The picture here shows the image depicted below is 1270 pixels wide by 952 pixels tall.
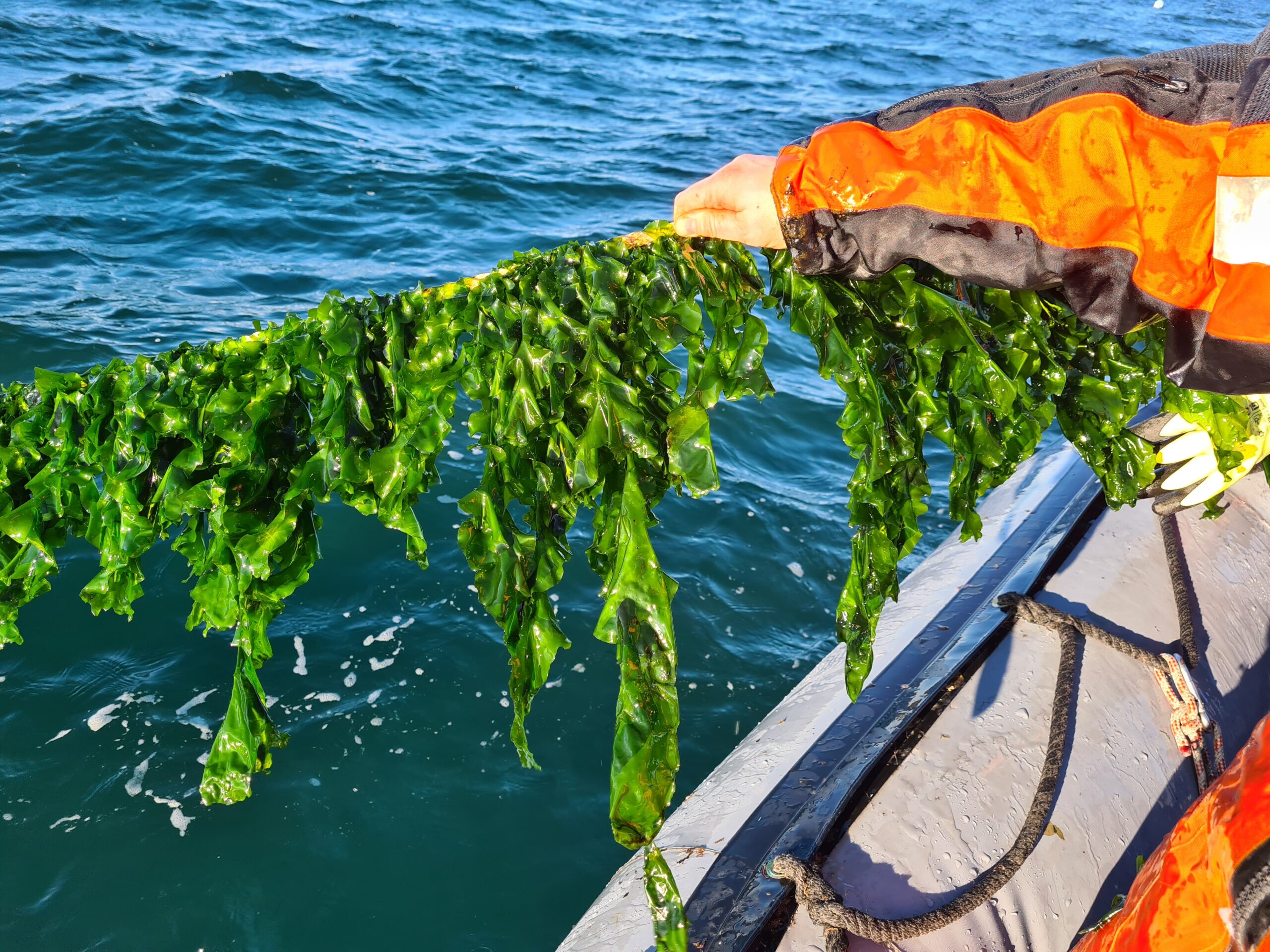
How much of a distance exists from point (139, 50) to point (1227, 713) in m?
12.2

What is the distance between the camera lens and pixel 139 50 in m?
10.1

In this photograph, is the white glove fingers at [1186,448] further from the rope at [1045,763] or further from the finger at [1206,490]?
the rope at [1045,763]

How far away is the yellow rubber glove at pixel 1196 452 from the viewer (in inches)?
116

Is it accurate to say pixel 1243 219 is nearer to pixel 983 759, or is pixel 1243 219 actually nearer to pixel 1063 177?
pixel 1063 177

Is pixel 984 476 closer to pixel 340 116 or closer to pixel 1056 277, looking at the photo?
pixel 1056 277

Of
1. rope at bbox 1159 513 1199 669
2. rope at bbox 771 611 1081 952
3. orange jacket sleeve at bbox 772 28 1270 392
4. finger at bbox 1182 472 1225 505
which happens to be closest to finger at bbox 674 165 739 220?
orange jacket sleeve at bbox 772 28 1270 392

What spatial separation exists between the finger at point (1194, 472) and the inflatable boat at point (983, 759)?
0.62 meters

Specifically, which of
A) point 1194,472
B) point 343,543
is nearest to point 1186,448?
point 1194,472

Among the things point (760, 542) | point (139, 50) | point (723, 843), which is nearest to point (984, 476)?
point (723, 843)

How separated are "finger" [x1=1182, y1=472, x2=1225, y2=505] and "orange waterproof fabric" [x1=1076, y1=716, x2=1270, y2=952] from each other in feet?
5.51

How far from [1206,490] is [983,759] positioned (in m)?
1.40

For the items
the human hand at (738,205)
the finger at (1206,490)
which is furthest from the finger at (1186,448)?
the human hand at (738,205)

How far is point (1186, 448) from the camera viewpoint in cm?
314

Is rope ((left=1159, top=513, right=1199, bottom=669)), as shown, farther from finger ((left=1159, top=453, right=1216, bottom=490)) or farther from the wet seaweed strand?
the wet seaweed strand
